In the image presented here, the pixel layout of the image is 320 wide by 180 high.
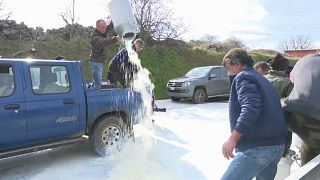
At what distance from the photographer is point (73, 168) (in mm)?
6195

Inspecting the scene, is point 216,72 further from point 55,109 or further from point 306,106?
point 306,106

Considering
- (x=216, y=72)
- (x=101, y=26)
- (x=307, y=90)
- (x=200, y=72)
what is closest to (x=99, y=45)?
(x=101, y=26)

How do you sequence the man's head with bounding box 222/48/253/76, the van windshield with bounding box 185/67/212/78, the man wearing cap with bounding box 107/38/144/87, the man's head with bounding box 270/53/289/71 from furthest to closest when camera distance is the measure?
1. the van windshield with bounding box 185/67/212/78
2. the man wearing cap with bounding box 107/38/144/87
3. the man's head with bounding box 270/53/289/71
4. the man's head with bounding box 222/48/253/76

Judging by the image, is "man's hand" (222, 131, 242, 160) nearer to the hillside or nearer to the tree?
the hillside

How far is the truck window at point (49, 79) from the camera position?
5.93m

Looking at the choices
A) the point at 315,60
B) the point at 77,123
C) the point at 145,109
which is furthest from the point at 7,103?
the point at 315,60

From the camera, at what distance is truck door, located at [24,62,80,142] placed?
578 centimetres

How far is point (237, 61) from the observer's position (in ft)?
11.7

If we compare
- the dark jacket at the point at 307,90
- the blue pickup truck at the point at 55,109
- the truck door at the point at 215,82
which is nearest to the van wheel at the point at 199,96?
the truck door at the point at 215,82

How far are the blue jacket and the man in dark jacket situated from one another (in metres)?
0.16

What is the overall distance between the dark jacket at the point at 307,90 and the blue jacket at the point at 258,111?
16 cm

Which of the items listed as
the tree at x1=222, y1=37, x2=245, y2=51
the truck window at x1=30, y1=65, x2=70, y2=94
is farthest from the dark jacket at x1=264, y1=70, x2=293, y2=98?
the tree at x1=222, y1=37, x2=245, y2=51

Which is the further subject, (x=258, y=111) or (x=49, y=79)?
(x=49, y=79)

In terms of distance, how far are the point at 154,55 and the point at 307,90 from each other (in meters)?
16.7
